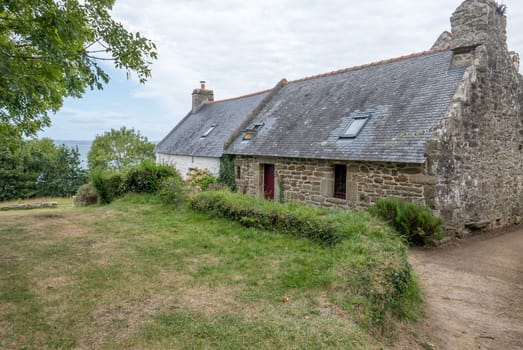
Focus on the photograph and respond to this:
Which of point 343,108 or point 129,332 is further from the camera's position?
point 343,108

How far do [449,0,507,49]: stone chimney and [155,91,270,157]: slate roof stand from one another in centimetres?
993

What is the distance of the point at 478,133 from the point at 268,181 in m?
7.53

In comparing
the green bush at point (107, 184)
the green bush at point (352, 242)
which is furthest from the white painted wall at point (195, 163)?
the green bush at point (352, 242)

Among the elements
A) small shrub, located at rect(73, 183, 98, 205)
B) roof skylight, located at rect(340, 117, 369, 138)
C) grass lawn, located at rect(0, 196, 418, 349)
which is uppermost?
roof skylight, located at rect(340, 117, 369, 138)

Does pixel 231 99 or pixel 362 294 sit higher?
pixel 231 99

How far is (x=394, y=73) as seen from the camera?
487 inches

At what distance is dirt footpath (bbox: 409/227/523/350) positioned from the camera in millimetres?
4336

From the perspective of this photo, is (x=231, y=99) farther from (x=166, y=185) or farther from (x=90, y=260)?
(x=90, y=260)

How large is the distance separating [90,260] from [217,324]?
3025 millimetres

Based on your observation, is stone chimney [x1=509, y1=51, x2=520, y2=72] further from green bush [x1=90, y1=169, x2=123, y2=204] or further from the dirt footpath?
green bush [x1=90, y1=169, x2=123, y2=204]

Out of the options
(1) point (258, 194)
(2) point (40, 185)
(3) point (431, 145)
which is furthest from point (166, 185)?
(2) point (40, 185)

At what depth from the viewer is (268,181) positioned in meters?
14.0

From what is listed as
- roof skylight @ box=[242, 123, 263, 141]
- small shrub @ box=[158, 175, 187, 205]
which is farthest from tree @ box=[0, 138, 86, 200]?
small shrub @ box=[158, 175, 187, 205]

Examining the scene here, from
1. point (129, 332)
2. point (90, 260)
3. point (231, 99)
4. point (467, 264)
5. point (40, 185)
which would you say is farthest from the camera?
point (40, 185)
